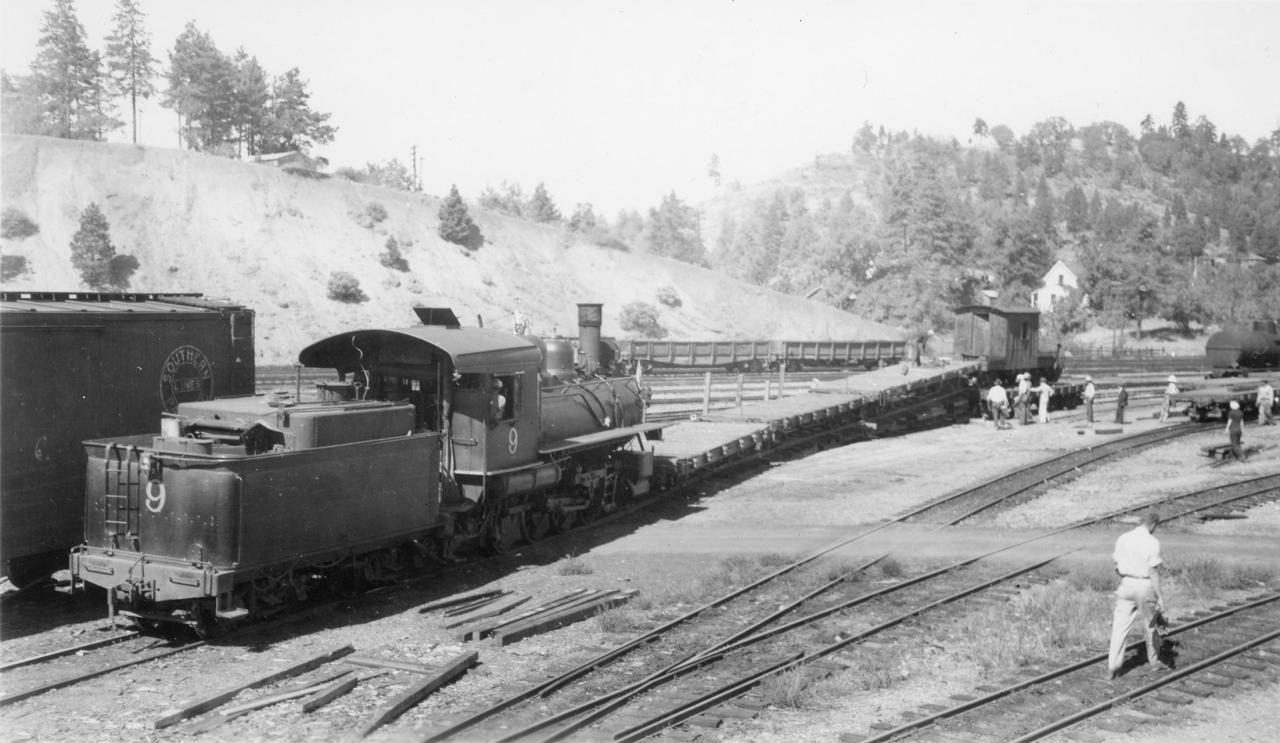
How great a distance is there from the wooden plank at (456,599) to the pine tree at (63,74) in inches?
2506

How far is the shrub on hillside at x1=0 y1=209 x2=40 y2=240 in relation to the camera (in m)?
49.5

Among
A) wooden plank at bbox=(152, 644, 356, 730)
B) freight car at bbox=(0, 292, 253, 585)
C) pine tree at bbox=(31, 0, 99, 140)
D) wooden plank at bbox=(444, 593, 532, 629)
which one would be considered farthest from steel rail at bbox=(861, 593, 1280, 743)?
pine tree at bbox=(31, 0, 99, 140)

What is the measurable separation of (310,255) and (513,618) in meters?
48.7

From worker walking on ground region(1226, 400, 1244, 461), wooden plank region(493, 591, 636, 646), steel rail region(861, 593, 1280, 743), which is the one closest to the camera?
steel rail region(861, 593, 1280, 743)

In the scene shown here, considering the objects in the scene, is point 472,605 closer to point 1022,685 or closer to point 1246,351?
point 1022,685

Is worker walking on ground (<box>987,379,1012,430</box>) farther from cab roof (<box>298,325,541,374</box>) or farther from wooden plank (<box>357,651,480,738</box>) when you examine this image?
wooden plank (<box>357,651,480,738</box>)

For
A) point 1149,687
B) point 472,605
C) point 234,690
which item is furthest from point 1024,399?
point 234,690

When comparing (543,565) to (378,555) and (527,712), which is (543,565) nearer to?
(378,555)

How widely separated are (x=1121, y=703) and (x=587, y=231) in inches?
2668

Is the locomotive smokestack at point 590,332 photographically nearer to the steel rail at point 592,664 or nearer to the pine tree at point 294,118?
the steel rail at point 592,664

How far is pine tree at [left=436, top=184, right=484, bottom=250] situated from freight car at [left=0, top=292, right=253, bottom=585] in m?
51.0

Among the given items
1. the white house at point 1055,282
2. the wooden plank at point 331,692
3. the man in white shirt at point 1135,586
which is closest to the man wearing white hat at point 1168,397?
the man in white shirt at point 1135,586

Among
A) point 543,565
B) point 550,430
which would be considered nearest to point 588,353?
point 550,430

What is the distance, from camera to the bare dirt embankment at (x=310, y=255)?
1987 inches
